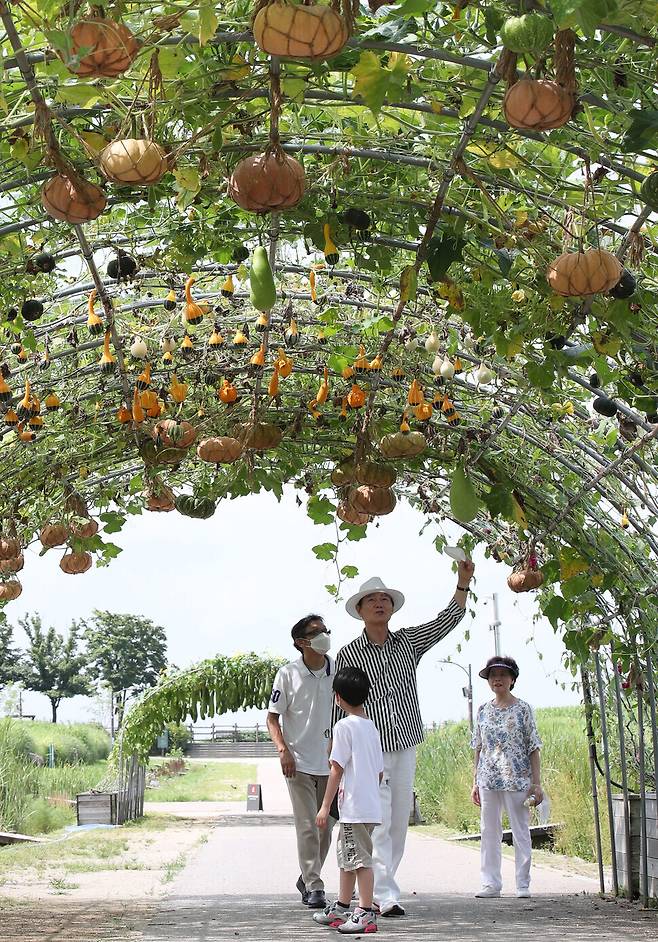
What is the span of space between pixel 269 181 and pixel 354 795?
10.7 ft

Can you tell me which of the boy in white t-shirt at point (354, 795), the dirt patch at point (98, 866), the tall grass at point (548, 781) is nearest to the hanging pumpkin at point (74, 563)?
the dirt patch at point (98, 866)

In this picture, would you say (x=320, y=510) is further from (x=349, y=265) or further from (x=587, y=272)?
(x=587, y=272)

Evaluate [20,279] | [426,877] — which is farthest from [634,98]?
[426,877]

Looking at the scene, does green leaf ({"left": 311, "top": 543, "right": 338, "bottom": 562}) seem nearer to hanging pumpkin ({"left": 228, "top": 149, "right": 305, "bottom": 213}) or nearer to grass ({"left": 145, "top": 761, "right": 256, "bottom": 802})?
hanging pumpkin ({"left": 228, "top": 149, "right": 305, "bottom": 213})

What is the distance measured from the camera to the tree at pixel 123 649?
7138 cm

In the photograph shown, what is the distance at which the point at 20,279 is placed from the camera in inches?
228

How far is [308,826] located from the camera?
659cm

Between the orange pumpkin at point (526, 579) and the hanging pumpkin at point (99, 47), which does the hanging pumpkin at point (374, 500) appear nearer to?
the orange pumpkin at point (526, 579)

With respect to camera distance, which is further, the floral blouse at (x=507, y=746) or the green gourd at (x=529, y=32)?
the floral blouse at (x=507, y=746)

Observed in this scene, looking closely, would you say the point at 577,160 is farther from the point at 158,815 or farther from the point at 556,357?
the point at 158,815

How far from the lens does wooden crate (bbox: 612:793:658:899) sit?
6684mm

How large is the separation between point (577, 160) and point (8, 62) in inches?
87.9

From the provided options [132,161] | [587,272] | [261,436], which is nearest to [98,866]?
[261,436]

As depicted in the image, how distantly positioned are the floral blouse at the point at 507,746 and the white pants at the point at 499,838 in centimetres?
Result: 8
